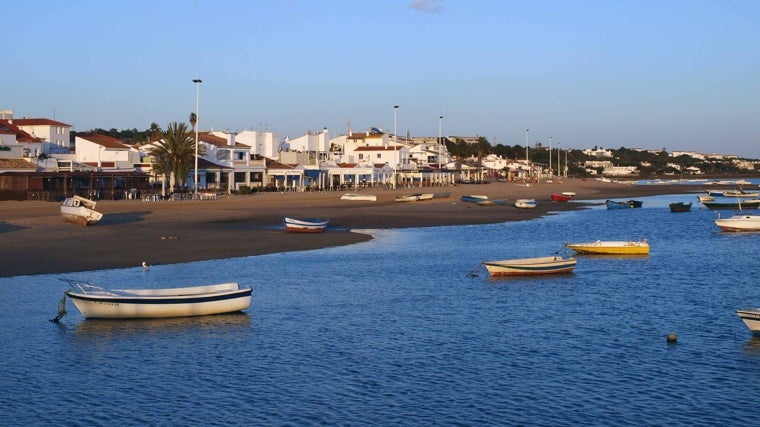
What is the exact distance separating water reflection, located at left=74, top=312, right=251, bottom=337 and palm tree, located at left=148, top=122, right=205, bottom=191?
56304 mm

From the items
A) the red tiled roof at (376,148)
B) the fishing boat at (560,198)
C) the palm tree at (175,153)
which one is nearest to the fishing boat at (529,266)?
the palm tree at (175,153)

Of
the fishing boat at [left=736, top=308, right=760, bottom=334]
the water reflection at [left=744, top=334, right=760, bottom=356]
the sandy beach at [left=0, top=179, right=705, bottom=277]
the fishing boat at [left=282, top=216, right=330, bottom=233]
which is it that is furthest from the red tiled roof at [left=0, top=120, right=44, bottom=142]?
the water reflection at [left=744, top=334, right=760, bottom=356]

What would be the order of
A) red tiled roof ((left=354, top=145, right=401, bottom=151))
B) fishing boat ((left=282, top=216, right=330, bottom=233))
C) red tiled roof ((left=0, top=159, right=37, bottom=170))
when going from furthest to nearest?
red tiled roof ((left=354, top=145, right=401, bottom=151)) < red tiled roof ((left=0, top=159, right=37, bottom=170)) < fishing boat ((left=282, top=216, right=330, bottom=233))

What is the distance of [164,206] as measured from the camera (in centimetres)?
7462

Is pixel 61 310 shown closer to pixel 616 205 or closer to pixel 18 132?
pixel 18 132

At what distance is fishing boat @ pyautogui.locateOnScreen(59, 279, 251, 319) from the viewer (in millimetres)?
30859

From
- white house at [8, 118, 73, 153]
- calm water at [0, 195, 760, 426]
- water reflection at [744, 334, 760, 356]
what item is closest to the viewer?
calm water at [0, 195, 760, 426]

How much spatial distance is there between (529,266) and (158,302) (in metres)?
19.2

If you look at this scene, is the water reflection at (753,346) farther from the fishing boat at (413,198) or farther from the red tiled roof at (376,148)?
the red tiled roof at (376,148)

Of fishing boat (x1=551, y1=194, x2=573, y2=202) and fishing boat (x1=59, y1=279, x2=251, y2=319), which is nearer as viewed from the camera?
fishing boat (x1=59, y1=279, x2=251, y2=319)

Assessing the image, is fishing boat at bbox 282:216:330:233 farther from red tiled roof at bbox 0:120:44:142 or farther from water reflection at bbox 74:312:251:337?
red tiled roof at bbox 0:120:44:142

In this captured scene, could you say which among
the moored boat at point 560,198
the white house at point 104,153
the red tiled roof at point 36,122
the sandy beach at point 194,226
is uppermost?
the red tiled roof at point 36,122

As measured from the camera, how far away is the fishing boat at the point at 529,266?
42438 millimetres

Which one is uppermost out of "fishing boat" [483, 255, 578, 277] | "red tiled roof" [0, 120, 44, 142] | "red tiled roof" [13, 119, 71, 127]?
"red tiled roof" [13, 119, 71, 127]
